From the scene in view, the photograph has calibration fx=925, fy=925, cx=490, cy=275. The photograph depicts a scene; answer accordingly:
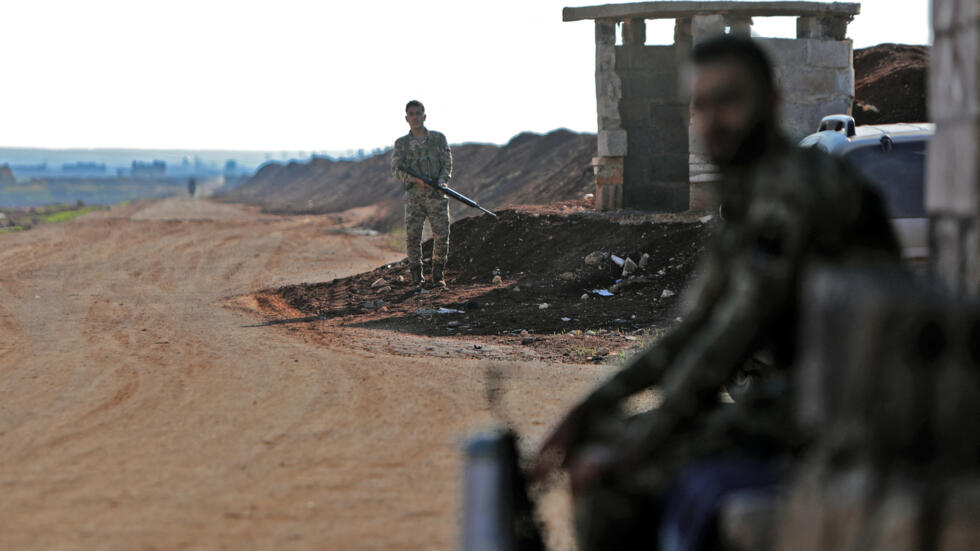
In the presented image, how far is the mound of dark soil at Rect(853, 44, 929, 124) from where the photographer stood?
43.0 ft

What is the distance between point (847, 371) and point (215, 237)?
21764mm

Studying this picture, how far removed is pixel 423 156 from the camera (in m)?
11.5

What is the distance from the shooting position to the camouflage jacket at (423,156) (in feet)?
37.4

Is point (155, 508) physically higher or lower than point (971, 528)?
lower

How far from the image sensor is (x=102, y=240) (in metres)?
20.8

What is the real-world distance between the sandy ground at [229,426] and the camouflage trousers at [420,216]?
7.00 ft

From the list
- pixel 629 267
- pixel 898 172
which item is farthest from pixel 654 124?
pixel 898 172

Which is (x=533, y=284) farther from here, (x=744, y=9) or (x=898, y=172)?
(x=898, y=172)

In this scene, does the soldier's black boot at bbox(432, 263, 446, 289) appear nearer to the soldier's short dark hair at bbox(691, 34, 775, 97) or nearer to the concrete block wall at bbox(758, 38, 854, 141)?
the concrete block wall at bbox(758, 38, 854, 141)

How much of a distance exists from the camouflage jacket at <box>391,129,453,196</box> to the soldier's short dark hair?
954 cm

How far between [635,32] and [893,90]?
4.04m

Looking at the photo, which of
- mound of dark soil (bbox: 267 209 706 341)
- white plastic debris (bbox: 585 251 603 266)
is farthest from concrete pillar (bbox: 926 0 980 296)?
white plastic debris (bbox: 585 251 603 266)

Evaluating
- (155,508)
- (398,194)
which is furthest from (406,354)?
(398,194)

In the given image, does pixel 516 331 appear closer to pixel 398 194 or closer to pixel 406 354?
pixel 406 354
